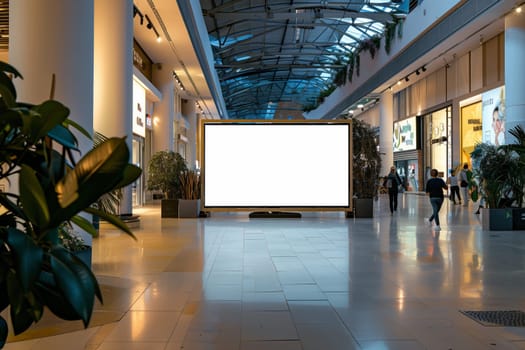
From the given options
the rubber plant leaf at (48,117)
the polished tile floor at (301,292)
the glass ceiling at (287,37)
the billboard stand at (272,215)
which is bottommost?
the polished tile floor at (301,292)

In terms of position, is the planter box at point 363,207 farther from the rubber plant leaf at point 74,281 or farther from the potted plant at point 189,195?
the rubber plant leaf at point 74,281

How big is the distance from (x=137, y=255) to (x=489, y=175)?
23.1 feet

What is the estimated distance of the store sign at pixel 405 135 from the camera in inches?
1014

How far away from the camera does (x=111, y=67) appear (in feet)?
32.9

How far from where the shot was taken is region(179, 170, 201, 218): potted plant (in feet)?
40.7

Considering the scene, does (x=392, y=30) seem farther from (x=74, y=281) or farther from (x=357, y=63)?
(x=74, y=281)

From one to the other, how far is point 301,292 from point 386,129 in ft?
76.4

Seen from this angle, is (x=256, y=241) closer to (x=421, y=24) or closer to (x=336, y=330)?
(x=336, y=330)

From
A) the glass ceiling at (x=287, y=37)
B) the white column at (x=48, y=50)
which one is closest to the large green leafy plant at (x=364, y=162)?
the glass ceiling at (x=287, y=37)

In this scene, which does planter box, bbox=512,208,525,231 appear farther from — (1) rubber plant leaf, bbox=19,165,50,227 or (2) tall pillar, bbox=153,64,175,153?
(2) tall pillar, bbox=153,64,175,153

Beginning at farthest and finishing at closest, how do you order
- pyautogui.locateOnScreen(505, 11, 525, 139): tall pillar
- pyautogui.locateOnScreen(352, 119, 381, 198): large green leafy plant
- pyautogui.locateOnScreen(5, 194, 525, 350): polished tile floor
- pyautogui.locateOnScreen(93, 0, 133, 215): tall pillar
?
pyautogui.locateOnScreen(505, 11, 525, 139): tall pillar → pyautogui.locateOnScreen(352, 119, 381, 198): large green leafy plant → pyautogui.locateOnScreen(93, 0, 133, 215): tall pillar → pyautogui.locateOnScreen(5, 194, 525, 350): polished tile floor

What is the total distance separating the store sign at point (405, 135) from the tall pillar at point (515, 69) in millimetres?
11880

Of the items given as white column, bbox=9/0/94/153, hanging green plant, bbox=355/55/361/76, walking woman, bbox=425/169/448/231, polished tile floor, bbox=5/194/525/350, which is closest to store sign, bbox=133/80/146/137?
polished tile floor, bbox=5/194/525/350

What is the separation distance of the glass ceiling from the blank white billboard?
9130 millimetres
